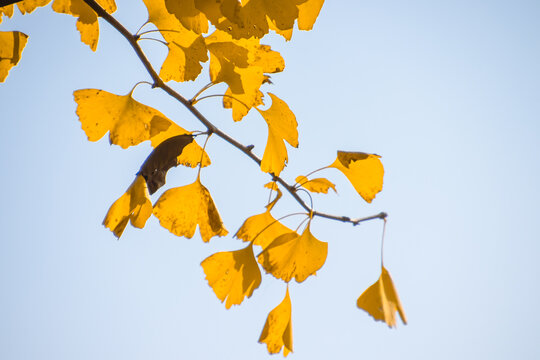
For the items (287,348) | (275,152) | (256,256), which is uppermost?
(275,152)

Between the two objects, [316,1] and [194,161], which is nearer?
[316,1]

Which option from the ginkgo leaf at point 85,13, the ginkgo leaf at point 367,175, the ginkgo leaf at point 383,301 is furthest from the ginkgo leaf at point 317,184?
the ginkgo leaf at point 85,13

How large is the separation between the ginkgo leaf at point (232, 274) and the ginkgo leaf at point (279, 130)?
4.7 inches

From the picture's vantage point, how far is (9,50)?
1.49 feet

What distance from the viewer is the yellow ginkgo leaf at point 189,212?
0.46 meters

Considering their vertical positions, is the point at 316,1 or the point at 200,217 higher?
the point at 316,1

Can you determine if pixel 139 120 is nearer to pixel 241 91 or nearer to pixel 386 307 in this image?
pixel 241 91

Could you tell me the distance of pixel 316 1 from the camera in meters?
0.40

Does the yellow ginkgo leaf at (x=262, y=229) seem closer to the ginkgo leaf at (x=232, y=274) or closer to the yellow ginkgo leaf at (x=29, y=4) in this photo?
the ginkgo leaf at (x=232, y=274)

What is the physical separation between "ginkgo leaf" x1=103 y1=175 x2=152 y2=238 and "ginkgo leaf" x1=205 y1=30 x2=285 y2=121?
0.47ft

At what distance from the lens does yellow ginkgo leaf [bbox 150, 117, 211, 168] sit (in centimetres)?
47

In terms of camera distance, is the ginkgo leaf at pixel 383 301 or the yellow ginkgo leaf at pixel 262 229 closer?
the ginkgo leaf at pixel 383 301

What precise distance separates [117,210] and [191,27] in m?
0.19

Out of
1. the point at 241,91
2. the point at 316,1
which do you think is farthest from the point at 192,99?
the point at 316,1
